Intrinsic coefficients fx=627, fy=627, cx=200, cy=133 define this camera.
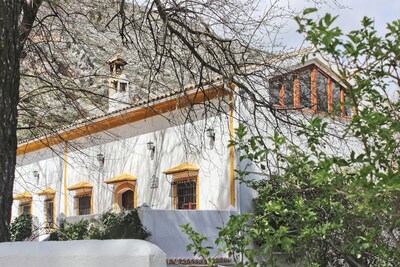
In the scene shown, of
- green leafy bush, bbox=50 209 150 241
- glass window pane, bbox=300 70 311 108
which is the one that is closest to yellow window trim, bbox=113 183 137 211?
green leafy bush, bbox=50 209 150 241

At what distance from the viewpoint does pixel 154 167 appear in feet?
56.0

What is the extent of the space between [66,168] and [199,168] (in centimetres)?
695

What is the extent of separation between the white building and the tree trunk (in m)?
4.70

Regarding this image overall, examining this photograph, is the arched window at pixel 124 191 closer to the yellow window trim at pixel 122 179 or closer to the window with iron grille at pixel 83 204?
the yellow window trim at pixel 122 179

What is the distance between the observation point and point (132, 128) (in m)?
17.9

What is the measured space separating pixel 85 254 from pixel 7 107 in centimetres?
257

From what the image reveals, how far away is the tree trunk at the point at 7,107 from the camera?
17.8ft

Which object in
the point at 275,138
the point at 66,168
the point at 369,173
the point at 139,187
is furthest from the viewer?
the point at 66,168

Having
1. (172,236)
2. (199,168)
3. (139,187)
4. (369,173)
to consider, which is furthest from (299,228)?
→ (139,187)

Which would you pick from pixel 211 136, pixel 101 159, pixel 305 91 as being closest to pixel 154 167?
pixel 101 159

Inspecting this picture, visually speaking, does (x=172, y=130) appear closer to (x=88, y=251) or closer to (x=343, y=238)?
(x=343, y=238)

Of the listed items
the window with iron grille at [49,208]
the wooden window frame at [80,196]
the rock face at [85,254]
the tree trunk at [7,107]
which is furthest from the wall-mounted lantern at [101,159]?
the rock face at [85,254]

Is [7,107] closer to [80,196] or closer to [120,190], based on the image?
[120,190]

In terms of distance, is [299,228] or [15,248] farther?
[299,228]
